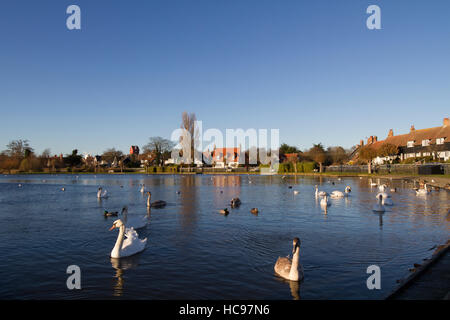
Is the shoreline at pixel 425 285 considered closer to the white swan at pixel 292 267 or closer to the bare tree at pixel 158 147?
the white swan at pixel 292 267

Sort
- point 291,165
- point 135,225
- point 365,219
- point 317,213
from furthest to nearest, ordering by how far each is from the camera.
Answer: point 291,165 < point 317,213 < point 365,219 < point 135,225

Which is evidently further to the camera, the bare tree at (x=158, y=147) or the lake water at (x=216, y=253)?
the bare tree at (x=158, y=147)

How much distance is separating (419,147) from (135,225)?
75.8 meters

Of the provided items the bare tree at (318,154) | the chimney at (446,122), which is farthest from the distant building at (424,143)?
the bare tree at (318,154)

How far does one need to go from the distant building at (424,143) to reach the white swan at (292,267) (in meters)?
65.7

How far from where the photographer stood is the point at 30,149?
114438mm

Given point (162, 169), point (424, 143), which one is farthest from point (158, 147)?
point (424, 143)

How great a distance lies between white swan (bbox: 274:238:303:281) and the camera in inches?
323

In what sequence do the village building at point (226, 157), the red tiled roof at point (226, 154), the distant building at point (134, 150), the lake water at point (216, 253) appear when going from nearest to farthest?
the lake water at point (216, 253) < the village building at point (226, 157) < the red tiled roof at point (226, 154) < the distant building at point (134, 150)

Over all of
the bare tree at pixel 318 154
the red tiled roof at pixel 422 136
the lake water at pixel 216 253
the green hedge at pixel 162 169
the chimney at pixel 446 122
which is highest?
the chimney at pixel 446 122

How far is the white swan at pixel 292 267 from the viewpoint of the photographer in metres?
8.20
